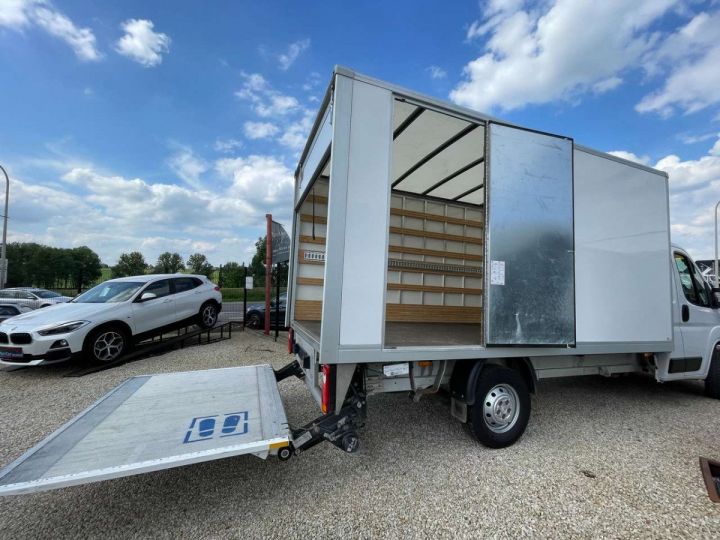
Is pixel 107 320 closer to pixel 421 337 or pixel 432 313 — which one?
pixel 421 337

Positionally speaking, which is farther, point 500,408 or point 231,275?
point 231,275

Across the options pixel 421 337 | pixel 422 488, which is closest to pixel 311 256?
pixel 421 337

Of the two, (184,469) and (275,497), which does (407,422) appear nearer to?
(275,497)

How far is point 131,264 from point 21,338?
5821cm

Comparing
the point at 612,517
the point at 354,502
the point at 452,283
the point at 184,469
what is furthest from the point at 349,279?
the point at 452,283

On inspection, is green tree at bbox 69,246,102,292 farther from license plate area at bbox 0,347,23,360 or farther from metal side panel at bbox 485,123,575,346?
metal side panel at bbox 485,123,575,346

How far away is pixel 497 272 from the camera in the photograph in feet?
9.32

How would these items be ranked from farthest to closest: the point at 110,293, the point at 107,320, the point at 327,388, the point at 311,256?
the point at 110,293 < the point at 107,320 < the point at 311,256 < the point at 327,388

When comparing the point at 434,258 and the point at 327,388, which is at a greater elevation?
the point at 434,258

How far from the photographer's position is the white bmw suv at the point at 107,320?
17.3 ft

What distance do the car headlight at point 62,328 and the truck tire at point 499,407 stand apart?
6.25 metres

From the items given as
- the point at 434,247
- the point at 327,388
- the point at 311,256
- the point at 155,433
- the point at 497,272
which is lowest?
the point at 155,433

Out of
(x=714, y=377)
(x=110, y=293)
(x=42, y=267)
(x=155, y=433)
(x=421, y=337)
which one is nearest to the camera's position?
(x=155, y=433)

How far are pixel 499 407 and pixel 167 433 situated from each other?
105 inches
